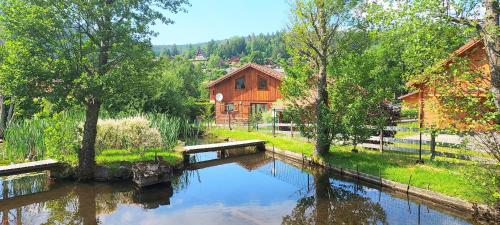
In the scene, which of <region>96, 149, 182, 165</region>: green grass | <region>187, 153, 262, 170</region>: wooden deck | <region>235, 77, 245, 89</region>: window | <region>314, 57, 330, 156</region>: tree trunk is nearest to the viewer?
<region>96, 149, 182, 165</region>: green grass

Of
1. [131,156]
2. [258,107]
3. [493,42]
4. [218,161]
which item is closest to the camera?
[493,42]

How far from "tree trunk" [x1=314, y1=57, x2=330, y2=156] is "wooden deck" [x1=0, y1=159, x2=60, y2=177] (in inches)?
393

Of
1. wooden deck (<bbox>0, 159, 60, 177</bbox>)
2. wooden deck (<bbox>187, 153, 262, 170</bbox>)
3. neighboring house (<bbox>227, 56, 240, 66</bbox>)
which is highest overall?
neighboring house (<bbox>227, 56, 240, 66</bbox>)

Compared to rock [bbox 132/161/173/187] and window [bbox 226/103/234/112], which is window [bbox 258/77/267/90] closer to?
window [bbox 226/103/234/112]

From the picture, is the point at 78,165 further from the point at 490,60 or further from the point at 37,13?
the point at 490,60

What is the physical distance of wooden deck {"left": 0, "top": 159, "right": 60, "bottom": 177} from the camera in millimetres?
11977

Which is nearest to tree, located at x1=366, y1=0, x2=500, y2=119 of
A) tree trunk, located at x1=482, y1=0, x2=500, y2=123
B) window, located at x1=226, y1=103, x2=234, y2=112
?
tree trunk, located at x1=482, y1=0, x2=500, y2=123

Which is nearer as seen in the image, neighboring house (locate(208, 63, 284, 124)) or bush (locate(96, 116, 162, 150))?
bush (locate(96, 116, 162, 150))

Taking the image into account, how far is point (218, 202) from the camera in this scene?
10898mm

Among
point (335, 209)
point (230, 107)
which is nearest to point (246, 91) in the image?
point (230, 107)

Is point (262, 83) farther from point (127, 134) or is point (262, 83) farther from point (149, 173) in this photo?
point (149, 173)

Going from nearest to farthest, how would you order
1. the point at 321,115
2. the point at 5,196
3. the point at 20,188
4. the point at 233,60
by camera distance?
the point at 5,196 < the point at 20,188 < the point at 321,115 < the point at 233,60

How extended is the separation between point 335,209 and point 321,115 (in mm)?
5955

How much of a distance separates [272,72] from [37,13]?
2599cm
